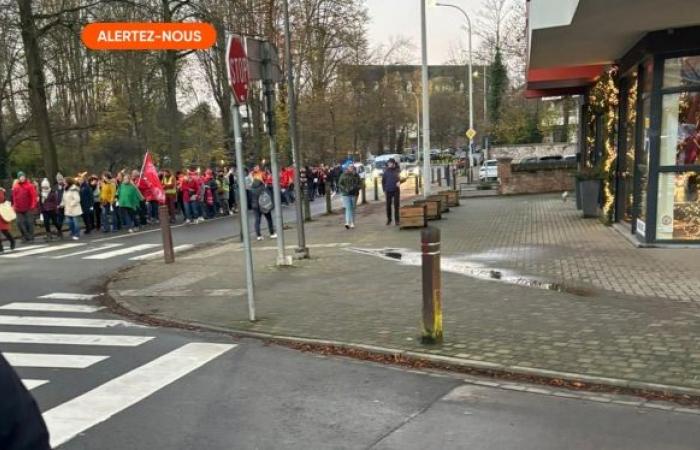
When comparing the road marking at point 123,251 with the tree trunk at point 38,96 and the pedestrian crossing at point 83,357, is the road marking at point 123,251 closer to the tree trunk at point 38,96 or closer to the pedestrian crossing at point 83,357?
the pedestrian crossing at point 83,357

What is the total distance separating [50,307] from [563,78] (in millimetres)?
13413

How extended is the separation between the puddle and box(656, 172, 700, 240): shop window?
3399 mm

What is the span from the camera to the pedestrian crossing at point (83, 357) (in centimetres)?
473

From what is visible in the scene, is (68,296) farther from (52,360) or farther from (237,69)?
(237,69)

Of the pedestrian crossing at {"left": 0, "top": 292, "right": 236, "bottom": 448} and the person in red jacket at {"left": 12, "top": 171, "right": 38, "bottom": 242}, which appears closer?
the pedestrian crossing at {"left": 0, "top": 292, "right": 236, "bottom": 448}

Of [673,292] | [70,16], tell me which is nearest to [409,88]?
[70,16]

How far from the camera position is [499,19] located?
4859cm

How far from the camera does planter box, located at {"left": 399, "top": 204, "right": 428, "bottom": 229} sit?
1498cm

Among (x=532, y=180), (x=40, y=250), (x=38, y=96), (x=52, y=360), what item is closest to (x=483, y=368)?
(x=52, y=360)

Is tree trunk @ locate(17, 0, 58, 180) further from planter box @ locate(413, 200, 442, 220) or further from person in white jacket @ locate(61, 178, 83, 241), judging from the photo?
planter box @ locate(413, 200, 442, 220)

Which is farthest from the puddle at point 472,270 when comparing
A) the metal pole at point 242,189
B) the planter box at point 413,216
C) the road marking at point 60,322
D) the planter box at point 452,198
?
the planter box at point 452,198

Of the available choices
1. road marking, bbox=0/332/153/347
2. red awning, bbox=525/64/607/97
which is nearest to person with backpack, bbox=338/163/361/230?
red awning, bbox=525/64/607/97

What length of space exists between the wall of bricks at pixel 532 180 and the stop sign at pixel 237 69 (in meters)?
20.2

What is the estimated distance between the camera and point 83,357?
6.17 metres
